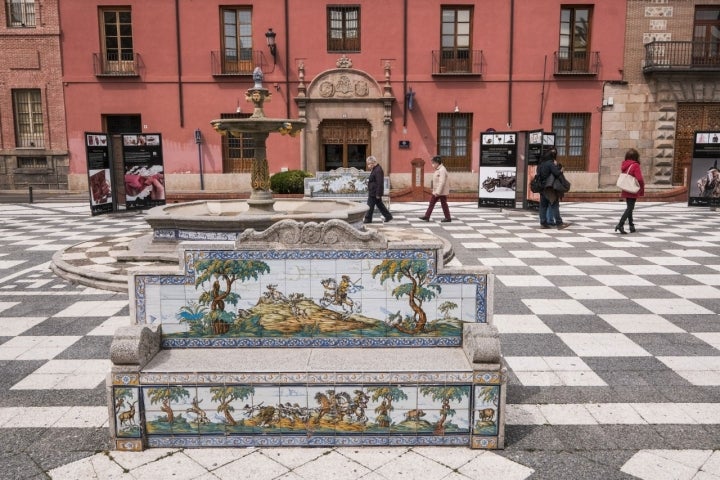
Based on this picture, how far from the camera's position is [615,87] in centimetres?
2094

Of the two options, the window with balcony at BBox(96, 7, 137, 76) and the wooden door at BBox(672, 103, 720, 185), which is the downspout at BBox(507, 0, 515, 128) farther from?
the window with balcony at BBox(96, 7, 137, 76)

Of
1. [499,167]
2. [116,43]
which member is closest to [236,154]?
[116,43]

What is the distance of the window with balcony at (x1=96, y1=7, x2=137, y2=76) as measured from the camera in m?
20.9

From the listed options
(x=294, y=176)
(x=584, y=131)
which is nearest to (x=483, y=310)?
(x=294, y=176)

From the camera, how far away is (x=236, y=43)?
21.0m

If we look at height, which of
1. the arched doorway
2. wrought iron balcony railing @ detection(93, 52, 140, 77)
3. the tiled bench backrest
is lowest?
the tiled bench backrest

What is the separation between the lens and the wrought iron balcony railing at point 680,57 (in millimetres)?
20156

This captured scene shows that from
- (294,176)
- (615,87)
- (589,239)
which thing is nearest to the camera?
(589,239)

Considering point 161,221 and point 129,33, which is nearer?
point 161,221

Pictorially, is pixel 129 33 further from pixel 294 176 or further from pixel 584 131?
pixel 584 131

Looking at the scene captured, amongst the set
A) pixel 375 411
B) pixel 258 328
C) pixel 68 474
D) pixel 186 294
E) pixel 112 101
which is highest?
pixel 112 101

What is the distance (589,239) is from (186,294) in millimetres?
8560

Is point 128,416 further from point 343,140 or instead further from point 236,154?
point 236,154

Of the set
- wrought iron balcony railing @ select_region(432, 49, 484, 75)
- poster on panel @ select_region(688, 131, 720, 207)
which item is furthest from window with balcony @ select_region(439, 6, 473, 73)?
poster on panel @ select_region(688, 131, 720, 207)
